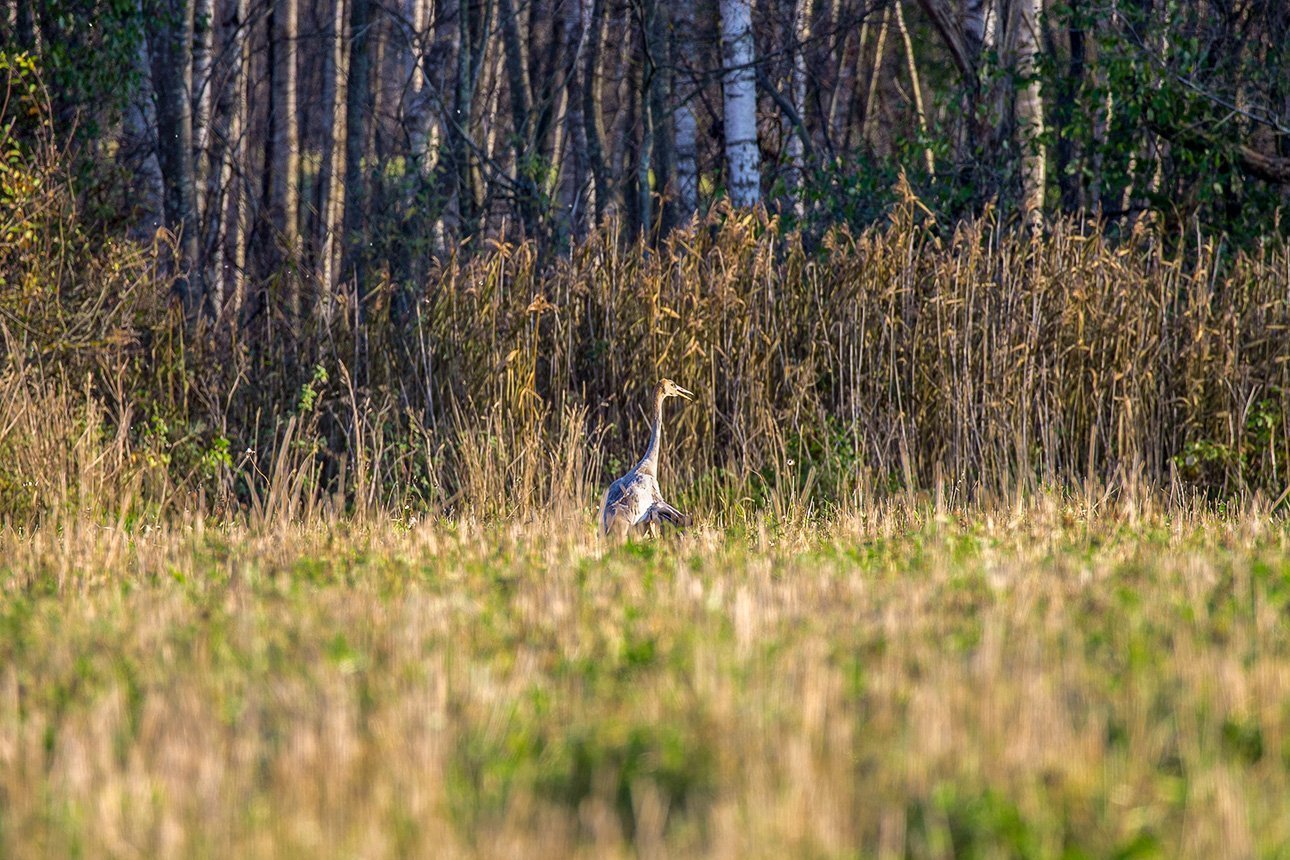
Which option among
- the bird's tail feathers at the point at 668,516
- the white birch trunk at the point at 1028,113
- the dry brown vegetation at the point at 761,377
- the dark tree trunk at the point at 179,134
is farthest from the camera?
the dark tree trunk at the point at 179,134

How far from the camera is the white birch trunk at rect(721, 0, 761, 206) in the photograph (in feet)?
43.3

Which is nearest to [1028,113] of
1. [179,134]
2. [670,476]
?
[670,476]

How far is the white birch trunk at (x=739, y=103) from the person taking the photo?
1321 cm

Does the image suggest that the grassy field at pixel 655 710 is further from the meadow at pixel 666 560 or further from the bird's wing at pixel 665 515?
the bird's wing at pixel 665 515

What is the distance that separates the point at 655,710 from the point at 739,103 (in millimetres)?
10468

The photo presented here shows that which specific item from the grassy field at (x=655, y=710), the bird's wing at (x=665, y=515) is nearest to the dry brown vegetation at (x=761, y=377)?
the bird's wing at (x=665, y=515)

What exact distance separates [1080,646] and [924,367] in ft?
16.4

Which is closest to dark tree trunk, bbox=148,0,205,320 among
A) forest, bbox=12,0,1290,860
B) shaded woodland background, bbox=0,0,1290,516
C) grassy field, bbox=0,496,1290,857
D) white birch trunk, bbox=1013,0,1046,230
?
forest, bbox=12,0,1290,860

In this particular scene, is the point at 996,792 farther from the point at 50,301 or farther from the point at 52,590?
the point at 50,301

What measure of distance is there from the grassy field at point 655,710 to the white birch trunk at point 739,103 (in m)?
7.81

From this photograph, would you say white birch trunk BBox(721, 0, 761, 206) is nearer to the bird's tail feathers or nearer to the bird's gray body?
the bird's gray body

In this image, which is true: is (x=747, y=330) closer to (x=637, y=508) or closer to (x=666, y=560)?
(x=637, y=508)

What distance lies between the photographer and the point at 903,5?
2278 centimetres

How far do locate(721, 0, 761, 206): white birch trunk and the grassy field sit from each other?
25.6 ft
